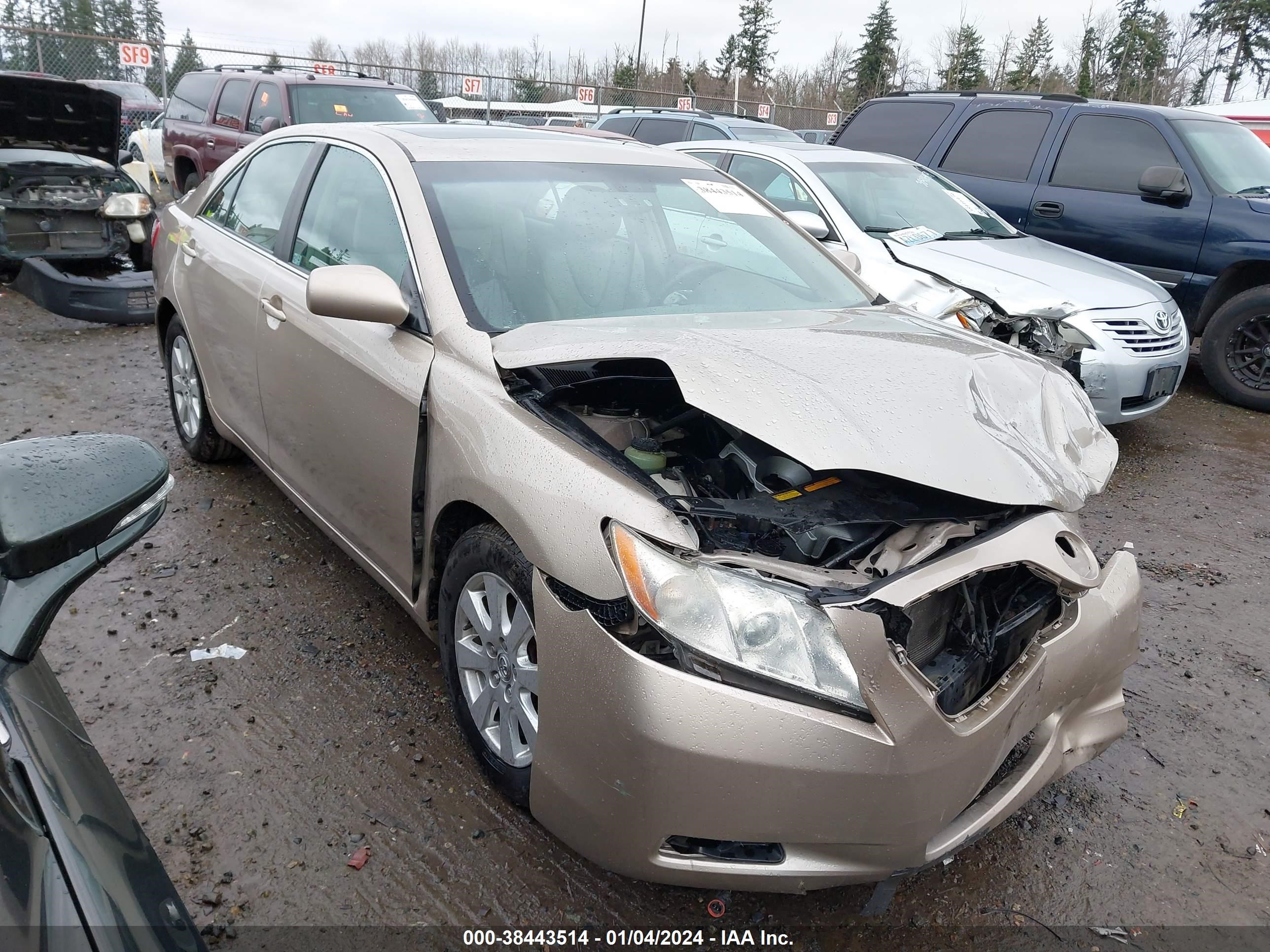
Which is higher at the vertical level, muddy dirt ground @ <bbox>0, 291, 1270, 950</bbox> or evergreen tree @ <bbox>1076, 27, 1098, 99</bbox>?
evergreen tree @ <bbox>1076, 27, 1098, 99</bbox>

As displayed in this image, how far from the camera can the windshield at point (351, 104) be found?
926cm

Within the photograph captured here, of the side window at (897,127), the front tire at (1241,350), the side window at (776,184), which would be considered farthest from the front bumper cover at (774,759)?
the side window at (897,127)

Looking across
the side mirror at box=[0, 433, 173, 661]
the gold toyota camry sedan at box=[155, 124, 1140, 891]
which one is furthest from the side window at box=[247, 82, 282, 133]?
the side mirror at box=[0, 433, 173, 661]

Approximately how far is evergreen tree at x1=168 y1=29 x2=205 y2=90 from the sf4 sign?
92 cm

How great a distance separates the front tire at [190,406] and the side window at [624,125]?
26.3 ft

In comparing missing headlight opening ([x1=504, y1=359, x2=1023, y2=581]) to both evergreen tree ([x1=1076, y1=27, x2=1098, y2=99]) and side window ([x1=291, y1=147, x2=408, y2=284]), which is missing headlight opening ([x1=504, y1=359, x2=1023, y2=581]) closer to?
side window ([x1=291, y1=147, x2=408, y2=284])

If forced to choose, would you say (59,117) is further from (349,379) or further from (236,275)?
(349,379)

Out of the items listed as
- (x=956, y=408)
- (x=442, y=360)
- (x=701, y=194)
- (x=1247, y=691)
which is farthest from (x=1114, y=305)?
(x=442, y=360)

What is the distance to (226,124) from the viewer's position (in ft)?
32.8

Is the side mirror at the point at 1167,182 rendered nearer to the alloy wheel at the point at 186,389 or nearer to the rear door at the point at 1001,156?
the rear door at the point at 1001,156

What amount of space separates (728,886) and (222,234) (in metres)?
3.46

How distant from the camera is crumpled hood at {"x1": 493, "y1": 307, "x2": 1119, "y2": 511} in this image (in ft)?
6.27

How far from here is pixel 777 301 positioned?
2994 mm

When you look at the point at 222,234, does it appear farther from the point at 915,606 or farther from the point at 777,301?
the point at 915,606
